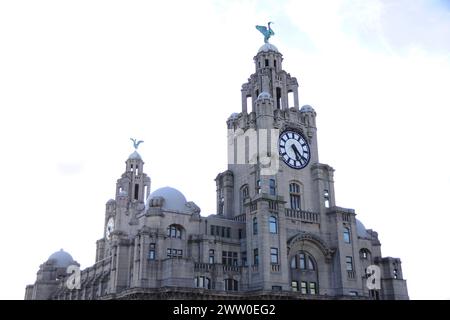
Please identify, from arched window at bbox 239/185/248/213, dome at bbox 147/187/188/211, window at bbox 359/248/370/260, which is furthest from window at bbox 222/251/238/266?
window at bbox 359/248/370/260

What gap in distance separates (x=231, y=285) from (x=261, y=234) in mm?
7495

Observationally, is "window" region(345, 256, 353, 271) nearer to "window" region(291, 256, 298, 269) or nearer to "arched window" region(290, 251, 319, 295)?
"arched window" region(290, 251, 319, 295)

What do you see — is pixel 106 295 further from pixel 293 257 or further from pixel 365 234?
pixel 365 234

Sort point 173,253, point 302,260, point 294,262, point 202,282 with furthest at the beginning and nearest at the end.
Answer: point 302,260
point 294,262
point 173,253
point 202,282

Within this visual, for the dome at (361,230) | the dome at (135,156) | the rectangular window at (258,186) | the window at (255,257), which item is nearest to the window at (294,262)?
the window at (255,257)

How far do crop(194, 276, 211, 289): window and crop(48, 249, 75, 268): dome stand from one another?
50.9 m

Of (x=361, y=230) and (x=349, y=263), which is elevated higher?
(x=361, y=230)

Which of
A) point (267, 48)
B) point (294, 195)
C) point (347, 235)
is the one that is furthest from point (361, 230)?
point (267, 48)

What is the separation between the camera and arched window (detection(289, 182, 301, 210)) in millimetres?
72562

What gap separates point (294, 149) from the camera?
75.2 m

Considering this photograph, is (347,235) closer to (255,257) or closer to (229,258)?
(255,257)

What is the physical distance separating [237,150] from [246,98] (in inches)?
386

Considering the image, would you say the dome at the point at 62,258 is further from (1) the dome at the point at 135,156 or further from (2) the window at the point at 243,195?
(2) the window at the point at 243,195
